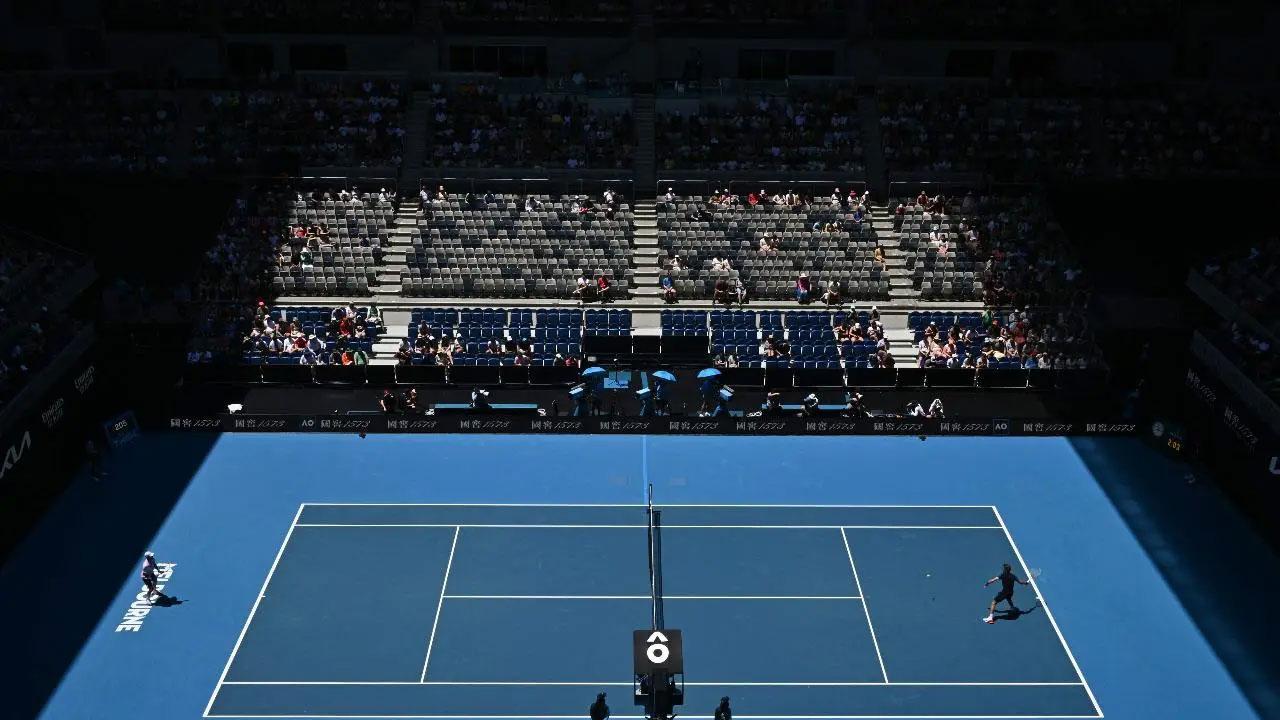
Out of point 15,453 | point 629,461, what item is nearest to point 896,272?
point 629,461

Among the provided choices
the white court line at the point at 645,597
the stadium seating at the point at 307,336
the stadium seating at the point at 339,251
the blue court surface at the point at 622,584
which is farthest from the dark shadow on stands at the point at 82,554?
the stadium seating at the point at 339,251

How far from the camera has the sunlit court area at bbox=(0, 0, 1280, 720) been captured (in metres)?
29.2

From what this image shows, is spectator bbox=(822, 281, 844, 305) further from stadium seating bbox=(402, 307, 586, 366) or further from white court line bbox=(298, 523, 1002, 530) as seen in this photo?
white court line bbox=(298, 523, 1002, 530)

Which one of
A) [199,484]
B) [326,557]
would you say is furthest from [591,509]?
[199,484]

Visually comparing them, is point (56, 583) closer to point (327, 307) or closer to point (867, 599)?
point (327, 307)

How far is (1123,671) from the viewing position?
2922 centimetres

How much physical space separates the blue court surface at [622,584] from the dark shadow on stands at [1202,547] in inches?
20.9

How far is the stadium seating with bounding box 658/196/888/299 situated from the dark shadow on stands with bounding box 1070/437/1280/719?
11.4m

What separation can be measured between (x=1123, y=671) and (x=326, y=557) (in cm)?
1894

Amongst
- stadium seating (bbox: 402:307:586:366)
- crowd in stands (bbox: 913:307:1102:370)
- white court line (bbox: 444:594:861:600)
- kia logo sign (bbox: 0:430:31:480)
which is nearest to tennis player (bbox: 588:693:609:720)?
white court line (bbox: 444:594:861:600)

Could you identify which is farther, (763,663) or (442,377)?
(442,377)

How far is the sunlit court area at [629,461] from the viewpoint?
95.8ft

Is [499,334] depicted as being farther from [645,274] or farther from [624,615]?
[624,615]

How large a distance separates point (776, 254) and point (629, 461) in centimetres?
1298
